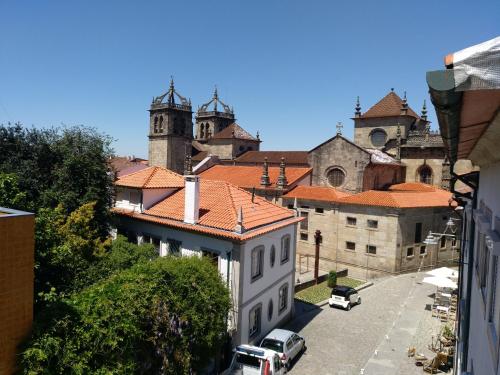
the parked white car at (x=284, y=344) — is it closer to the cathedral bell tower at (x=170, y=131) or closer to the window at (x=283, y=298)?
the window at (x=283, y=298)

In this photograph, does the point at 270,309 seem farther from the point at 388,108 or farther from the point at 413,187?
the point at 388,108

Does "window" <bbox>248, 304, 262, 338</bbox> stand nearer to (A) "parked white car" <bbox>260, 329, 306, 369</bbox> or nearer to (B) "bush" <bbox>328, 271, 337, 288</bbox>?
(A) "parked white car" <bbox>260, 329, 306, 369</bbox>

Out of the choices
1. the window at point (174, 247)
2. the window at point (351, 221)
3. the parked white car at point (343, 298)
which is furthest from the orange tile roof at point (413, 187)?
the window at point (174, 247)

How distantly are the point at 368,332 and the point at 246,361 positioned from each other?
8.57 m

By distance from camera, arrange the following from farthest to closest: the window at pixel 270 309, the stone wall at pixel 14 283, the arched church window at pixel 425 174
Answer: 1. the arched church window at pixel 425 174
2. the window at pixel 270 309
3. the stone wall at pixel 14 283

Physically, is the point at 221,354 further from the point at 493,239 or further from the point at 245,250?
the point at 493,239

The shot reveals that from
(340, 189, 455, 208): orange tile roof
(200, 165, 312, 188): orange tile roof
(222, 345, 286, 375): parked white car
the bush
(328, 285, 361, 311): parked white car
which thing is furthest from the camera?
(200, 165, 312, 188): orange tile roof

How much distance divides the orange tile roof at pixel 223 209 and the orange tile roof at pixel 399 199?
1073 cm

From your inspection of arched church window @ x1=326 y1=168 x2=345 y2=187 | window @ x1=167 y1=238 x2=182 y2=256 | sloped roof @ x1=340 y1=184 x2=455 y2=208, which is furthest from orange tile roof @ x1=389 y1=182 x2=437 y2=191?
window @ x1=167 y1=238 x2=182 y2=256

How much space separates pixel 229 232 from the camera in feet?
54.6

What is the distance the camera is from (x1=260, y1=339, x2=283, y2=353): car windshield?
16.2 meters

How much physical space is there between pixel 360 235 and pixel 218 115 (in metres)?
40.0

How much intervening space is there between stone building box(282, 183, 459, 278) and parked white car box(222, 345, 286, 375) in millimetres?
15450

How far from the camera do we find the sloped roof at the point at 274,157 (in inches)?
1762
